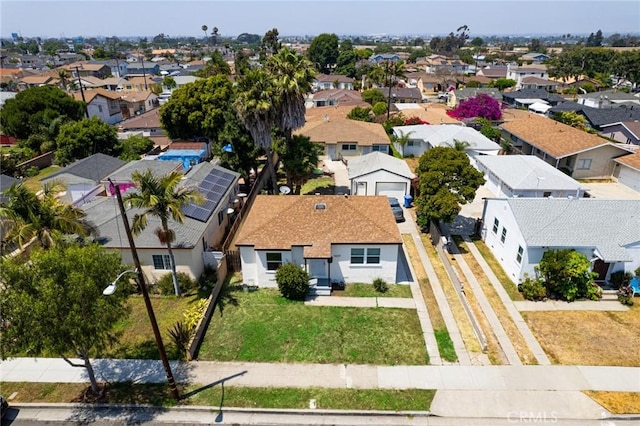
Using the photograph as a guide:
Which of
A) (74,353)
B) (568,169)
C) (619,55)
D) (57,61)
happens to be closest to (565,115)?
(568,169)

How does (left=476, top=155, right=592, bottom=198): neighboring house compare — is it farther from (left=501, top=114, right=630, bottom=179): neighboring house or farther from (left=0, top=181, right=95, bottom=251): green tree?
(left=0, top=181, right=95, bottom=251): green tree

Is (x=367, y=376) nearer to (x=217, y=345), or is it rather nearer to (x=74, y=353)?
(x=217, y=345)

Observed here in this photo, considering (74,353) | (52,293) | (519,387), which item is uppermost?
(52,293)

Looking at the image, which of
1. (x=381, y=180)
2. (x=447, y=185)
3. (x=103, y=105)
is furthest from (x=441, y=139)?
(x=103, y=105)

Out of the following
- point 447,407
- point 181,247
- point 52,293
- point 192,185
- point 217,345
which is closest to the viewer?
point 52,293

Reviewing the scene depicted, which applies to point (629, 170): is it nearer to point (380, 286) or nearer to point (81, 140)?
point (380, 286)

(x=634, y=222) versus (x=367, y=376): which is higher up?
(x=634, y=222)
